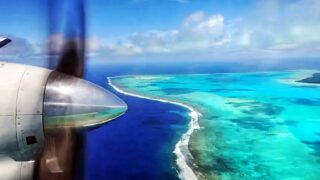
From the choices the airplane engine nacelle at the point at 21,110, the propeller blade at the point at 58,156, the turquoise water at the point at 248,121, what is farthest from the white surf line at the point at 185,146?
the airplane engine nacelle at the point at 21,110

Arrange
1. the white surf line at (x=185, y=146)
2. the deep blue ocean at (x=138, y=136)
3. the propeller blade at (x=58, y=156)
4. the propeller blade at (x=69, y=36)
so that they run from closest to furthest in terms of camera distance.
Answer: the propeller blade at (x=58, y=156)
the propeller blade at (x=69, y=36)
the white surf line at (x=185, y=146)
the deep blue ocean at (x=138, y=136)

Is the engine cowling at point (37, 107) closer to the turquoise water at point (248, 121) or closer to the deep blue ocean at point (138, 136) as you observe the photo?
the deep blue ocean at point (138, 136)

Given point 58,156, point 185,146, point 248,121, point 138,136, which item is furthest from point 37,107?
point 248,121

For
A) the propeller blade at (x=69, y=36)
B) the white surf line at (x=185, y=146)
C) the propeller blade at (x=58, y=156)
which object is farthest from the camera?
the white surf line at (x=185, y=146)

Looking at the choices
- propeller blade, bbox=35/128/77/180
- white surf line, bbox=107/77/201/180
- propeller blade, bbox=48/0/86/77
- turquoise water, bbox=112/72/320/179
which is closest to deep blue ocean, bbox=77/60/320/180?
white surf line, bbox=107/77/201/180

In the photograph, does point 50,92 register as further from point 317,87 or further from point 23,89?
point 317,87

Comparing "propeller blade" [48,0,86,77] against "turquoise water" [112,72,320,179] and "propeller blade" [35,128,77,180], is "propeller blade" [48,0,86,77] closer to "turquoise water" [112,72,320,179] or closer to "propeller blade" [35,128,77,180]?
"propeller blade" [35,128,77,180]

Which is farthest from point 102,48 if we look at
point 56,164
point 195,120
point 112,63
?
point 56,164

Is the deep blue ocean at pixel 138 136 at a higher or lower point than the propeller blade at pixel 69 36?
lower
